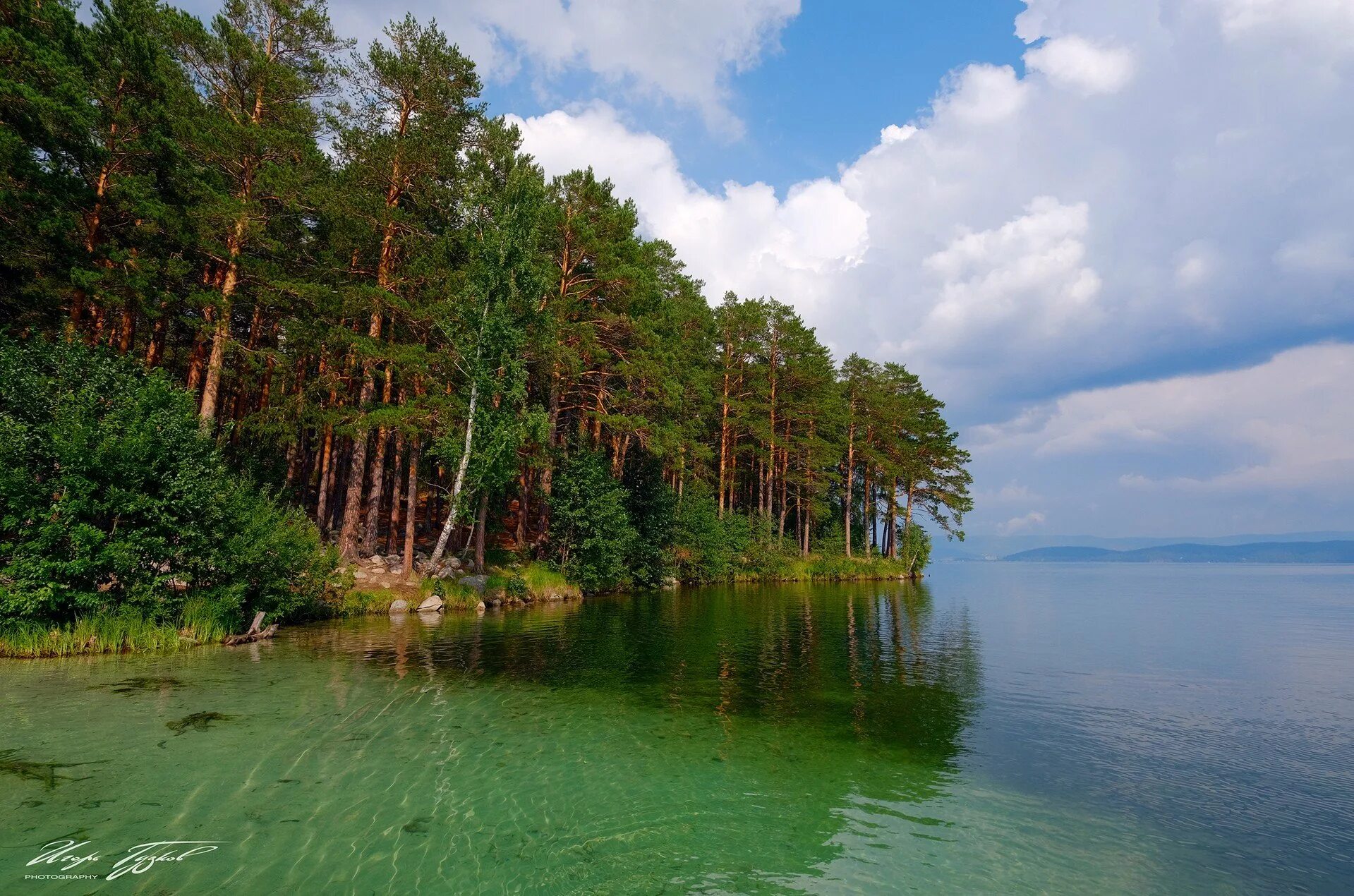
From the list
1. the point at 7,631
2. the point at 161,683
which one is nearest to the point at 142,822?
the point at 161,683

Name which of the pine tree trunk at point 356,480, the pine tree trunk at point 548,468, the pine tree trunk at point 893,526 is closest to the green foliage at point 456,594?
the pine tree trunk at point 356,480

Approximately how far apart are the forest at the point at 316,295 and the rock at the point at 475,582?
1438 mm

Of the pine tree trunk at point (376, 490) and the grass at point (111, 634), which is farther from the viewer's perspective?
the pine tree trunk at point (376, 490)

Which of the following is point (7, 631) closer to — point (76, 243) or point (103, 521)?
point (103, 521)

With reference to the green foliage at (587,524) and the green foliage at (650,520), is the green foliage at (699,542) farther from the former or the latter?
the green foliage at (587,524)

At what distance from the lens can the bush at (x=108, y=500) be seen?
1423 centimetres

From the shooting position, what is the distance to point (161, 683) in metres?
12.6

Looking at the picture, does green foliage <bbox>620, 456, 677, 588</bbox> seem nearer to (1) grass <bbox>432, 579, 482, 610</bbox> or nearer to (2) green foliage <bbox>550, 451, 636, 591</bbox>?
(2) green foliage <bbox>550, 451, 636, 591</bbox>

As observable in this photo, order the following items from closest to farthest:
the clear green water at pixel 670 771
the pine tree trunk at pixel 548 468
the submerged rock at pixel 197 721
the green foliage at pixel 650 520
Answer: the clear green water at pixel 670 771, the submerged rock at pixel 197 721, the pine tree trunk at pixel 548 468, the green foliage at pixel 650 520

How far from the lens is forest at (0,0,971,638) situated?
65.2 feet

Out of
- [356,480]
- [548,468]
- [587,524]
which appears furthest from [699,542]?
[356,480]

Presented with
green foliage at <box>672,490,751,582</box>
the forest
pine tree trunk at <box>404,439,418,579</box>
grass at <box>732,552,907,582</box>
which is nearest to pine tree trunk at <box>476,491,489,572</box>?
the forest

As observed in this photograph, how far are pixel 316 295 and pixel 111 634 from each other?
14.0 metres

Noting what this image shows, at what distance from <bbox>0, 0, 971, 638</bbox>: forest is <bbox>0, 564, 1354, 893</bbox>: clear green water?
7.64m
